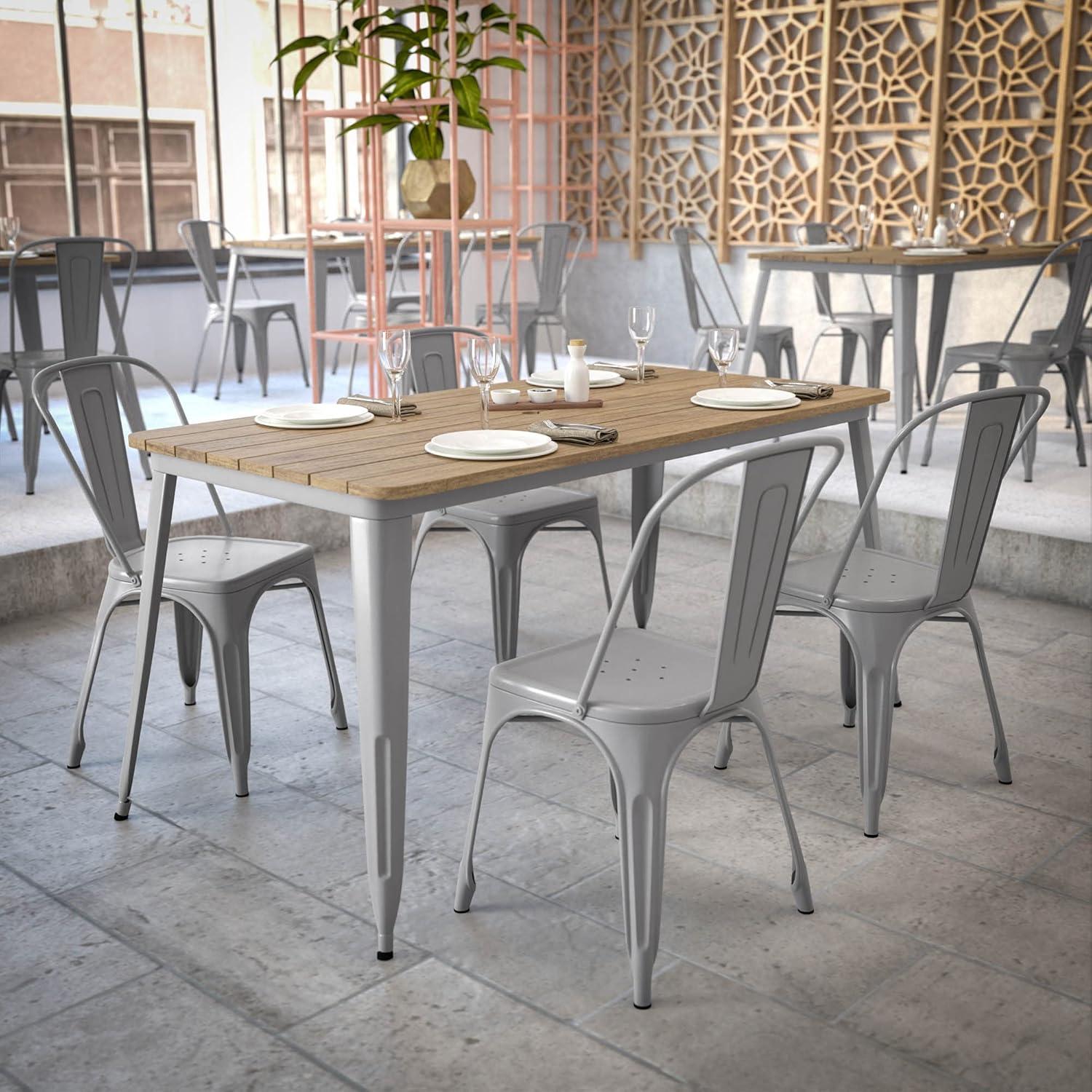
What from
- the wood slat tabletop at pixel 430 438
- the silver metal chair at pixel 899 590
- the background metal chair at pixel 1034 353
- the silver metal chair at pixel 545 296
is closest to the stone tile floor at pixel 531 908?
the silver metal chair at pixel 899 590

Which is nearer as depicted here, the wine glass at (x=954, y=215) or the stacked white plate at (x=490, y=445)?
the stacked white plate at (x=490, y=445)

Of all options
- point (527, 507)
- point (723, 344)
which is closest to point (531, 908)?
point (527, 507)

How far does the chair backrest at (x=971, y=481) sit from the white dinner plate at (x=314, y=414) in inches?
40.0

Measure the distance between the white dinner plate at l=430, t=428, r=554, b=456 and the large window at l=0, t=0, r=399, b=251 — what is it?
501 centimetres

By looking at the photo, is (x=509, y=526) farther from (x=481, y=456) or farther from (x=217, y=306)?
(x=217, y=306)

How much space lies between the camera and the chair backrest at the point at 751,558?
191cm

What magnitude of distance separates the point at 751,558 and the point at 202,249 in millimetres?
5044

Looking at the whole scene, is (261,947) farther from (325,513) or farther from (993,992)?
(325,513)

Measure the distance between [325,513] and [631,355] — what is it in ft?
14.2

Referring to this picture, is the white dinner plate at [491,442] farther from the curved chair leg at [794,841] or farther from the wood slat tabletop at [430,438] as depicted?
the curved chair leg at [794,841]

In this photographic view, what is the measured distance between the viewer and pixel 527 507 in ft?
10.4

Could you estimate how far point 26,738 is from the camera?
3.00m

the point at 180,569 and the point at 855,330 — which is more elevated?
the point at 855,330

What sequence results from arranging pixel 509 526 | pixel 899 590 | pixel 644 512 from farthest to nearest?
pixel 644 512 → pixel 509 526 → pixel 899 590
